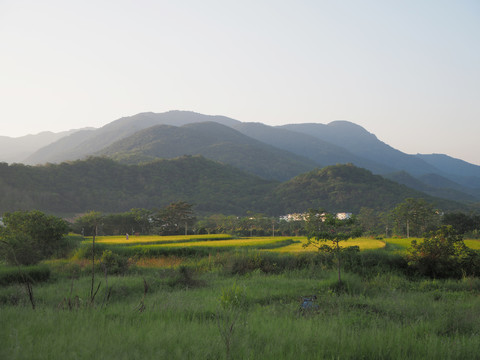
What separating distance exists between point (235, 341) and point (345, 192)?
124 m

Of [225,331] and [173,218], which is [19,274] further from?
[173,218]

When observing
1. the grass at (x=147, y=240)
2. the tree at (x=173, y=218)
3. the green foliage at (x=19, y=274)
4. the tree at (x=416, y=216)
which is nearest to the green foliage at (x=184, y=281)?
the green foliage at (x=19, y=274)

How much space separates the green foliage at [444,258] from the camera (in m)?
15.7

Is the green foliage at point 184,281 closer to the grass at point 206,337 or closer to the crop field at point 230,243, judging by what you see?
the grass at point 206,337

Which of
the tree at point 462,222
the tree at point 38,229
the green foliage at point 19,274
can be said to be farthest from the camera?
the tree at point 462,222

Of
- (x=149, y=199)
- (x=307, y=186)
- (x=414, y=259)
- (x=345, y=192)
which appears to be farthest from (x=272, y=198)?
(x=414, y=259)

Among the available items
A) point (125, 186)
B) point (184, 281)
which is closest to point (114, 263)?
point (184, 281)

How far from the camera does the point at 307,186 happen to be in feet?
432

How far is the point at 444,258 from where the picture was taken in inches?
618

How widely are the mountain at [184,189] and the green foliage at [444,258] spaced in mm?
93591

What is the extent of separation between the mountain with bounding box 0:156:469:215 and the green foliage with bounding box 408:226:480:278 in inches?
3685

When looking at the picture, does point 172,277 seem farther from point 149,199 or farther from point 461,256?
point 149,199

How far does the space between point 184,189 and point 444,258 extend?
11922 cm

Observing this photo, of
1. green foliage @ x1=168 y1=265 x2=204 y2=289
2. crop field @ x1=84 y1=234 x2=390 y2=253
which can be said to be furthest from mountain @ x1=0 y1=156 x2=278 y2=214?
green foliage @ x1=168 y1=265 x2=204 y2=289
